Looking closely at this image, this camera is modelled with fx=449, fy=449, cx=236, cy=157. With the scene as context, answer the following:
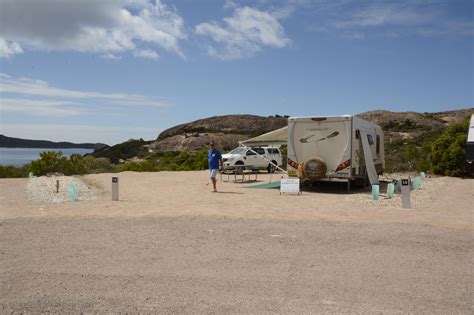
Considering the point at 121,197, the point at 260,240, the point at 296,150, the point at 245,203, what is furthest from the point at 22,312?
the point at 296,150

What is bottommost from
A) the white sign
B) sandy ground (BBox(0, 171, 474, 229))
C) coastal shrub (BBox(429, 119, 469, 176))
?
sandy ground (BBox(0, 171, 474, 229))

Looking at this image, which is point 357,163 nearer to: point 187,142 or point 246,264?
point 246,264

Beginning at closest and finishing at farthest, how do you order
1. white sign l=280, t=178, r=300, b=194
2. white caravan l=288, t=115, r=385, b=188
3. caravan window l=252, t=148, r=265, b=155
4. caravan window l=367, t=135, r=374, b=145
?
white sign l=280, t=178, r=300, b=194 → white caravan l=288, t=115, r=385, b=188 → caravan window l=367, t=135, r=374, b=145 → caravan window l=252, t=148, r=265, b=155

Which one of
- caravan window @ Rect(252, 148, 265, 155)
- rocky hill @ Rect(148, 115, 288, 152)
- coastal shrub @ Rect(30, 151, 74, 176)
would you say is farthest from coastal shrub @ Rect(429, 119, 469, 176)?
rocky hill @ Rect(148, 115, 288, 152)

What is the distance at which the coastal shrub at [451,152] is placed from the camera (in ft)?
65.5

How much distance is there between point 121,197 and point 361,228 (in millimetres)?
7296

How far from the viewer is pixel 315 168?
45.9 feet

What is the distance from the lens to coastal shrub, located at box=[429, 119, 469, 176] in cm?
1995

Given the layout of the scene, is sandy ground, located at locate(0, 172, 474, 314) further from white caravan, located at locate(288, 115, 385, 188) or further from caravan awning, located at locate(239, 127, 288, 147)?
caravan awning, located at locate(239, 127, 288, 147)

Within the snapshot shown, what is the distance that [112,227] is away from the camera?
7.62 meters

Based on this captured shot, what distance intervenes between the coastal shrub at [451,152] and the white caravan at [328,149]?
23.6 ft

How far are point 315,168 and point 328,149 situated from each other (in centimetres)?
75

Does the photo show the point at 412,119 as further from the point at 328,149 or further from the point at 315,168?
the point at 315,168

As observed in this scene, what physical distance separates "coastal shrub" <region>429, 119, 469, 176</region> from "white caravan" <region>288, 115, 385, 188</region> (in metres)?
7.19
